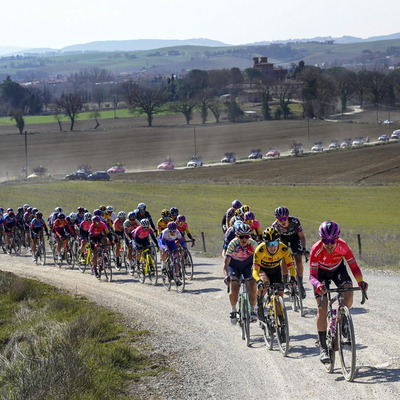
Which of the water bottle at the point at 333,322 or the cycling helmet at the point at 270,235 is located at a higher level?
the cycling helmet at the point at 270,235

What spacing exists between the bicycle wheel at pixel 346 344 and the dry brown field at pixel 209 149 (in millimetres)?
60472

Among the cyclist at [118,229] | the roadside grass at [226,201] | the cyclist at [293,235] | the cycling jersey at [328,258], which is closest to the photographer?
the cycling jersey at [328,258]

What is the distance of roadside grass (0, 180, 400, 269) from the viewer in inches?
1527

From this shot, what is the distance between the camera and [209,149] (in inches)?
4803

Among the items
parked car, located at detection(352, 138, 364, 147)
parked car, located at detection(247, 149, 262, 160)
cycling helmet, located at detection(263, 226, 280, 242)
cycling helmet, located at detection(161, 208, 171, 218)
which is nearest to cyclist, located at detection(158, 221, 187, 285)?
cycling helmet, located at detection(161, 208, 171, 218)

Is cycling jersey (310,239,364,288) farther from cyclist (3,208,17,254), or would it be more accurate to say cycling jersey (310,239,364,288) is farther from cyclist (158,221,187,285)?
cyclist (3,208,17,254)

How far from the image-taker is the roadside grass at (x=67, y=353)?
33.5 feet

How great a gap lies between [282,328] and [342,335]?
5.38 ft

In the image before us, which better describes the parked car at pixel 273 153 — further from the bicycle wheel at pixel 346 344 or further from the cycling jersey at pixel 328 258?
the bicycle wheel at pixel 346 344

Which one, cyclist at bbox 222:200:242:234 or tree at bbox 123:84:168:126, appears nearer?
cyclist at bbox 222:200:242:234

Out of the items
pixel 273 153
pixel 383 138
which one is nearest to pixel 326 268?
pixel 273 153

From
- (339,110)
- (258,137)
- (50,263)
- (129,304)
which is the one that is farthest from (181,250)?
(339,110)

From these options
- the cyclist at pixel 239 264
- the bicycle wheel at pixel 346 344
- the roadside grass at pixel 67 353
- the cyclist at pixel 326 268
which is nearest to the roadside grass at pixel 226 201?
the roadside grass at pixel 67 353

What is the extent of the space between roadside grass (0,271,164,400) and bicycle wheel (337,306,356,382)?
126 inches
